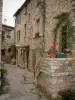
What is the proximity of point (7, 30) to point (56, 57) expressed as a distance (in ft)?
65.4

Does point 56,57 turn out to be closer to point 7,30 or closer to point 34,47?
point 34,47

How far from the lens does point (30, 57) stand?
1555cm

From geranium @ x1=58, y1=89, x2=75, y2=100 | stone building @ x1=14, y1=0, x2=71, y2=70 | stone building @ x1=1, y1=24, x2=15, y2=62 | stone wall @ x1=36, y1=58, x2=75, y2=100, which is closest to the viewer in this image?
geranium @ x1=58, y1=89, x2=75, y2=100

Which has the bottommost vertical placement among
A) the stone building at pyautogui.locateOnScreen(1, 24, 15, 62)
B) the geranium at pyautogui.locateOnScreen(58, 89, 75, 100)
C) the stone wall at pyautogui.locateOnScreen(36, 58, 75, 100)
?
the geranium at pyautogui.locateOnScreen(58, 89, 75, 100)

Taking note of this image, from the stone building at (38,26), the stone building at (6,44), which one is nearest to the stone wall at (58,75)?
the stone building at (38,26)

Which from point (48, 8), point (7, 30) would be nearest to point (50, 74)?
point (48, 8)

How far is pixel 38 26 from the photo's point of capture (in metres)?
13.7

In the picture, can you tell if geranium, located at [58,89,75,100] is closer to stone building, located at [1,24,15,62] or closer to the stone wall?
the stone wall

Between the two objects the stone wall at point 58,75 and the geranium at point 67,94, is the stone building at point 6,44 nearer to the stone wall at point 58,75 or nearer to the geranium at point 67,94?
the stone wall at point 58,75

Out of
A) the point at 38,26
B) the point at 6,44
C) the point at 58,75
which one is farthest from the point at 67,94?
the point at 6,44

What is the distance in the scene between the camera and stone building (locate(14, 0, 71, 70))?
32.1 ft

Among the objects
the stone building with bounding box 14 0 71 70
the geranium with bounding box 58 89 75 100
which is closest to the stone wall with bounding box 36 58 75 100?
the geranium with bounding box 58 89 75 100

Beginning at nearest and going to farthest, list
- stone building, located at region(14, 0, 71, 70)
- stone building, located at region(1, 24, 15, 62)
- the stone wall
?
the stone wall
stone building, located at region(14, 0, 71, 70)
stone building, located at region(1, 24, 15, 62)

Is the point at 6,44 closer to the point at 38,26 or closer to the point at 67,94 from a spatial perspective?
the point at 38,26
